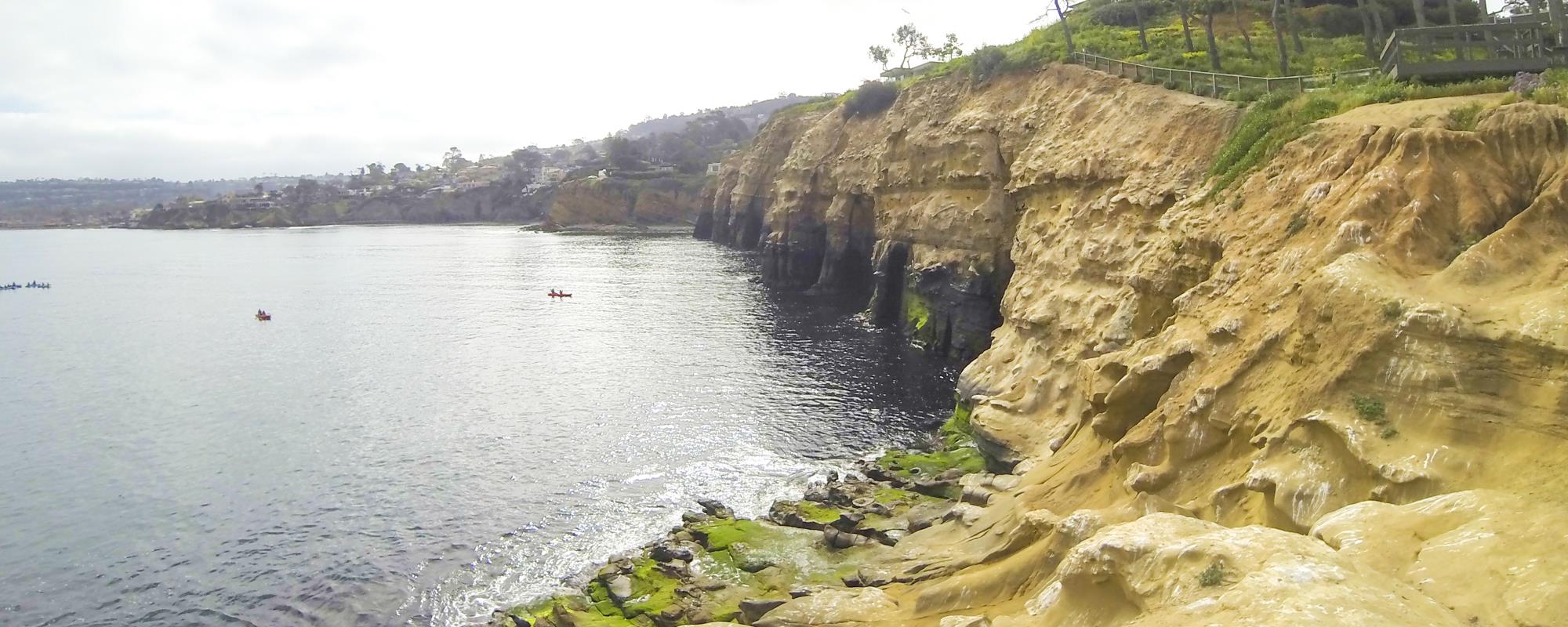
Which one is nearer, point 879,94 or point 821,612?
point 821,612

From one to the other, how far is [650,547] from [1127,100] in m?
29.1

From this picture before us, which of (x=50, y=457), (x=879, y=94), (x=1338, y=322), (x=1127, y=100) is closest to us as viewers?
(x=1338, y=322)

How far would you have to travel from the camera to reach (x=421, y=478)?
37.5 m

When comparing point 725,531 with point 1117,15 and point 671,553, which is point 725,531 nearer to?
point 671,553

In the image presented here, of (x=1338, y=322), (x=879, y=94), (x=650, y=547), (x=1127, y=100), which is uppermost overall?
(x=879, y=94)

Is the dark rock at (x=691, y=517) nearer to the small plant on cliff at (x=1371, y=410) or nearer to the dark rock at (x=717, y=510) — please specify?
the dark rock at (x=717, y=510)

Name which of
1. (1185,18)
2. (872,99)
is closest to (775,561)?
(1185,18)

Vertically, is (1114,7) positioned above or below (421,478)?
above

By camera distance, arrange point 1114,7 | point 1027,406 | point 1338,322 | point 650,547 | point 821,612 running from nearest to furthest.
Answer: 1. point 1338,322
2. point 821,612
3. point 650,547
4. point 1027,406
5. point 1114,7

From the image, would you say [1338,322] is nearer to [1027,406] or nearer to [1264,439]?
[1264,439]

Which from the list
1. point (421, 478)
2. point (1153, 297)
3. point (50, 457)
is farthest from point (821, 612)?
point (50, 457)

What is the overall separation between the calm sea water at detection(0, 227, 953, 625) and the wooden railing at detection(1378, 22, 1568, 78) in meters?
22.9

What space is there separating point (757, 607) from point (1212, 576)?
13630 mm

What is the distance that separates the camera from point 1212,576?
12258 mm
